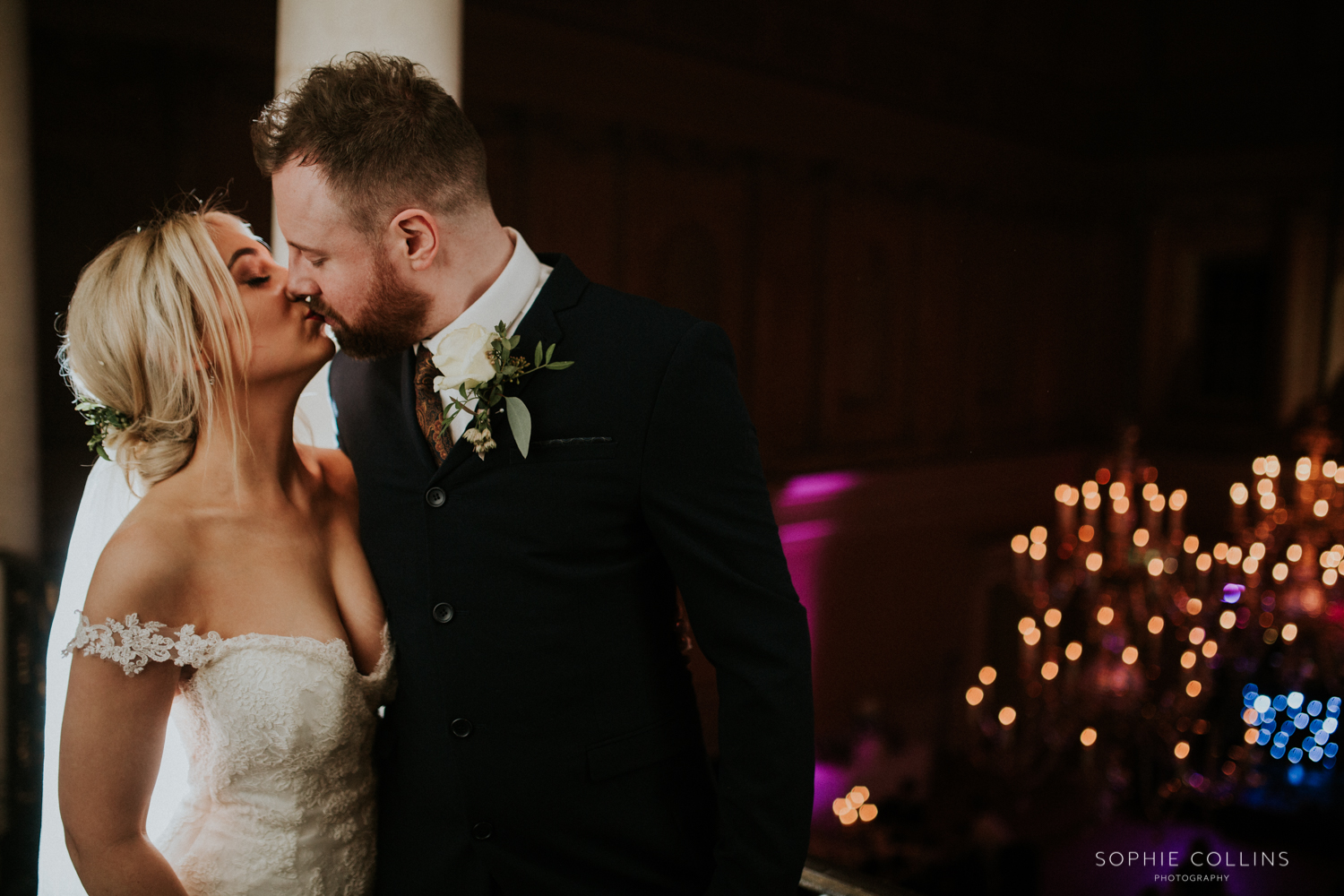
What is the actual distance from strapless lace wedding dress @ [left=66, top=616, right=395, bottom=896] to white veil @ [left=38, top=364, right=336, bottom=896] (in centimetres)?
8

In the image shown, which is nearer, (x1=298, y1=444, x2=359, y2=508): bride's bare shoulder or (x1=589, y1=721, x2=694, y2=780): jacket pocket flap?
(x1=589, y1=721, x2=694, y2=780): jacket pocket flap

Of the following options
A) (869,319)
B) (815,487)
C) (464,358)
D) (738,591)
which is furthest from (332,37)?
(869,319)

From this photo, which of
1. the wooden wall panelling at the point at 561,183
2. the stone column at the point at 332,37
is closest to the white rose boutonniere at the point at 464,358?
the stone column at the point at 332,37

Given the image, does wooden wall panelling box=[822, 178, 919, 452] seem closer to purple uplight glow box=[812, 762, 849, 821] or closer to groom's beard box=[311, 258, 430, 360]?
purple uplight glow box=[812, 762, 849, 821]

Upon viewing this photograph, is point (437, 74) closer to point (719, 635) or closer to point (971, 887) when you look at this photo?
point (719, 635)

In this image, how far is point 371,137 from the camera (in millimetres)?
1491

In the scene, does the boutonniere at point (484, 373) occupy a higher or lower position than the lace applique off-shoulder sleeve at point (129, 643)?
higher

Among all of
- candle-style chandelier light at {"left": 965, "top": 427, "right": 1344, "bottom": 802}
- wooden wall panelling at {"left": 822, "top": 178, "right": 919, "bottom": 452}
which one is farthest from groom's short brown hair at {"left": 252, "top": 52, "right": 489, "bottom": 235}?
wooden wall panelling at {"left": 822, "top": 178, "right": 919, "bottom": 452}

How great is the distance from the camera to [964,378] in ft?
33.6

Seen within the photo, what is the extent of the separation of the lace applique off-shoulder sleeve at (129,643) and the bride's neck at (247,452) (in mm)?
269

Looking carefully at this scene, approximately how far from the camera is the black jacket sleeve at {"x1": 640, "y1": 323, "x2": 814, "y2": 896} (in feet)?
4.72

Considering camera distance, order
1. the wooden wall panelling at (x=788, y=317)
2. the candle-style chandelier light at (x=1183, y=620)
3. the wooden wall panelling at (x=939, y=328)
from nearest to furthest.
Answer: the candle-style chandelier light at (x=1183, y=620) → the wooden wall panelling at (x=788, y=317) → the wooden wall panelling at (x=939, y=328)

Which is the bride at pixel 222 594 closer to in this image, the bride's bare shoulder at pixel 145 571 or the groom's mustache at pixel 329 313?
the bride's bare shoulder at pixel 145 571

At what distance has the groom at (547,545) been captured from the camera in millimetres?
1462
